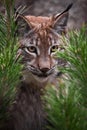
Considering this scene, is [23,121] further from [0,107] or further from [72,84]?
[72,84]

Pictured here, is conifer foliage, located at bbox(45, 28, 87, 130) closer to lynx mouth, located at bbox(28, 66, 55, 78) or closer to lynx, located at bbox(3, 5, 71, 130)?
lynx, located at bbox(3, 5, 71, 130)

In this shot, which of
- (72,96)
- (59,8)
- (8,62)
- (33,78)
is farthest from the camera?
(59,8)

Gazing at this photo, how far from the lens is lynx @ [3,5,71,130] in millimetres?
1968

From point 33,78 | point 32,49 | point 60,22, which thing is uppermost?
Result: point 60,22

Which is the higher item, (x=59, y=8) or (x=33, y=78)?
(x=59, y=8)

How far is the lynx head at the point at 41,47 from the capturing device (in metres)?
2.33

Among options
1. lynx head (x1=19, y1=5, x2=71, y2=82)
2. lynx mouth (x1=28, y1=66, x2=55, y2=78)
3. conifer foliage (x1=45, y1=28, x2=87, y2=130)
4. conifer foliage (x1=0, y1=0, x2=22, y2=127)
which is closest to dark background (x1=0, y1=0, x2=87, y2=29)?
lynx head (x1=19, y1=5, x2=71, y2=82)

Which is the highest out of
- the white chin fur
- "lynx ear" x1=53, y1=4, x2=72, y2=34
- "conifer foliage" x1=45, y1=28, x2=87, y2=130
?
"lynx ear" x1=53, y1=4, x2=72, y2=34

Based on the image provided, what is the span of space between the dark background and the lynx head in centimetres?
169

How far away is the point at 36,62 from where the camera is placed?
8.08 ft

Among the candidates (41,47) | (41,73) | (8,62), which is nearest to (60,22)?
(41,47)

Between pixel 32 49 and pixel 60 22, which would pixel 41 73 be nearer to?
pixel 32 49

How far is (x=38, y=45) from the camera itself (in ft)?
7.88

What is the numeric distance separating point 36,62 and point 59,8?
197cm
